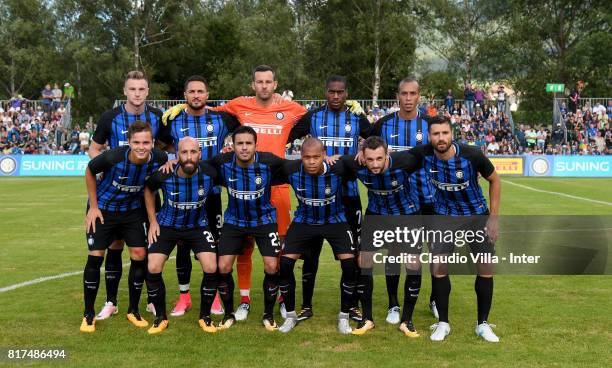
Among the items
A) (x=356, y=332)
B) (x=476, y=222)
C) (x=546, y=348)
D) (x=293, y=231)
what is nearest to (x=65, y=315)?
(x=293, y=231)

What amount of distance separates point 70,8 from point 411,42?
2321cm

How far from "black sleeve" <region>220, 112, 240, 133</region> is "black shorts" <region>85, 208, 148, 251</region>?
1397mm

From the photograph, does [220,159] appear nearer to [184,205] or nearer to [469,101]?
[184,205]

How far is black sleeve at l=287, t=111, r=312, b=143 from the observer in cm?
746

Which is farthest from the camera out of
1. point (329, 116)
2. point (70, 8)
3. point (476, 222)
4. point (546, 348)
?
point (70, 8)

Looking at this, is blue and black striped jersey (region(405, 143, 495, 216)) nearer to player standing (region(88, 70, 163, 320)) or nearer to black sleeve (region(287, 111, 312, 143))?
black sleeve (region(287, 111, 312, 143))

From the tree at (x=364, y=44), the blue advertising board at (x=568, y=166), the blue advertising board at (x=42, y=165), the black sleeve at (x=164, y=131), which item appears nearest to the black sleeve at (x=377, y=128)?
the black sleeve at (x=164, y=131)

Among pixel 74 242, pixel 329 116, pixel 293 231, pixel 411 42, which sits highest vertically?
pixel 411 42

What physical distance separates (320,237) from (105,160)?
2260 millimetres

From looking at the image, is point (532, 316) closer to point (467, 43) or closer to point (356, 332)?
point (356, 332)

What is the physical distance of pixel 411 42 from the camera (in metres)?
45.9

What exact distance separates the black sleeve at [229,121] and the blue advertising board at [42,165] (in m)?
23.7

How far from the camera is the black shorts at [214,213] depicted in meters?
7.23

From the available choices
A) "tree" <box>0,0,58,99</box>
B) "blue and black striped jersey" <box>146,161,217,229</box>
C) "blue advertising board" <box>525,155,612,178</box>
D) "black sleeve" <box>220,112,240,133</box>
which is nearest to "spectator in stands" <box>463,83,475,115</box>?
"blue advertising board" <box>525,155,612,178</box>
